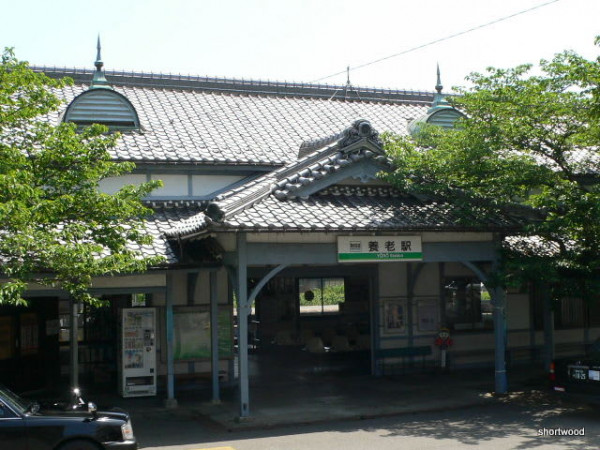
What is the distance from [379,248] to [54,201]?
6305 mm

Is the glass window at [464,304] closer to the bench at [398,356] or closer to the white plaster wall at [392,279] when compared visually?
the bench at [398,356]

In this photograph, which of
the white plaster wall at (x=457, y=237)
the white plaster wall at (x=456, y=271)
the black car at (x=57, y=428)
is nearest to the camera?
the black car at (x=57, y=428)

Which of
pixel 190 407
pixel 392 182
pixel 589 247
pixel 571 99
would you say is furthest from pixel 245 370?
pixel 571 99

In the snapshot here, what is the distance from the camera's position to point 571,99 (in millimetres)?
13758

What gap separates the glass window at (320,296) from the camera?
80.6 ft

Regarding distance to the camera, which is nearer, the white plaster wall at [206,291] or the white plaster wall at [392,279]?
the white plaster wall at [206,291]

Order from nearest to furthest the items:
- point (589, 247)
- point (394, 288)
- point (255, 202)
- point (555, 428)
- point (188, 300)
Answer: point (555, 428)
point (255, 202)
point (589, 247)
point (188, 300)
point (394, 288)

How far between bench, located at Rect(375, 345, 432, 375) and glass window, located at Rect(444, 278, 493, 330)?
3.65 ft

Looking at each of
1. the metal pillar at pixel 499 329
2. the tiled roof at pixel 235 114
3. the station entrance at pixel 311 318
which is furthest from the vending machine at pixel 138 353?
the metal pillar at pixel 499 329

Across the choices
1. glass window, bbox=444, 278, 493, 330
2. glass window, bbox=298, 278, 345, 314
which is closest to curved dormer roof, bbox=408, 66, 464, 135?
glass window, bbox=444, 278, 493, 330

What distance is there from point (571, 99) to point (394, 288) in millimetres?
7015

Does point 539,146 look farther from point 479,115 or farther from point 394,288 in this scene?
point 394,288

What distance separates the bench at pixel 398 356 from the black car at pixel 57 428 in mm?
9775

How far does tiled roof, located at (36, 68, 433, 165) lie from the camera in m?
17.0
